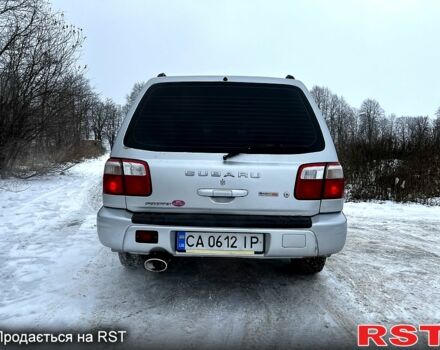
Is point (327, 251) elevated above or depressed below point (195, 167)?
below

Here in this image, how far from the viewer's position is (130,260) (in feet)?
12.5

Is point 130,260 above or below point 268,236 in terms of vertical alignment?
below

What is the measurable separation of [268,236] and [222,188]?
1.62ft

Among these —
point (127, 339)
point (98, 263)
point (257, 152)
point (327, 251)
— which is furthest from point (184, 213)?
point (98, 263)

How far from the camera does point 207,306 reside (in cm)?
306

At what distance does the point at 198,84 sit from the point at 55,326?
2142 millimetres

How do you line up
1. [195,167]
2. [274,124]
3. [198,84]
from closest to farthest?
[195,167] < [274,124] < [198,84]

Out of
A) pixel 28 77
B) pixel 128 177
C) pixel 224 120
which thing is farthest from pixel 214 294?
pixel 28 77

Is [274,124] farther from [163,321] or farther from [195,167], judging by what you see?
[163,321]

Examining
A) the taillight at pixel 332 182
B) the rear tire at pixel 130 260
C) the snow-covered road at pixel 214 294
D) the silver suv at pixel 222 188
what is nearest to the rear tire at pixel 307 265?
the snow-covered road at pixel 214 294

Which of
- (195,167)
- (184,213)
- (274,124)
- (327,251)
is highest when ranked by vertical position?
(274,124)

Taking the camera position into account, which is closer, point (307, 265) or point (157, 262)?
point (157, 262)

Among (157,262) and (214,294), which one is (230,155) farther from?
(214,294)

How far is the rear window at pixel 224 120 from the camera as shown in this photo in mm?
2875
